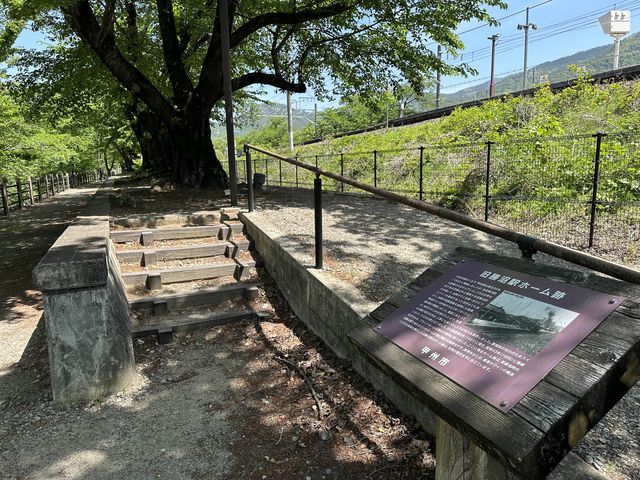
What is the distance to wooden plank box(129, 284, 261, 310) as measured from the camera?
4.82m

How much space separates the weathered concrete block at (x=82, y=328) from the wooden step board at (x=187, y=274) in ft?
5.51

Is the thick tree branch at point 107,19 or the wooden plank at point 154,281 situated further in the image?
the thick tree branch at point 107,19

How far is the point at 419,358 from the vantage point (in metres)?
1.69

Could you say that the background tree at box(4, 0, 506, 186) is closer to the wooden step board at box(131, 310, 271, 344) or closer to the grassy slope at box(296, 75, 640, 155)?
the grassy slope at box(296, 75, 640, 155)

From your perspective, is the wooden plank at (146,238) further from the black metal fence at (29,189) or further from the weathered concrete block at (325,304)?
the black metal fence at (29,189)

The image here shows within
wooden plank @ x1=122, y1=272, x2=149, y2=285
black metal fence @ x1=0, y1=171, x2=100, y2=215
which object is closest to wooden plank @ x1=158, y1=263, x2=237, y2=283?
wooden plank @ x1=122, y1=272, x2=149, y2=285

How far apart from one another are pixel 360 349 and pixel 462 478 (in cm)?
61

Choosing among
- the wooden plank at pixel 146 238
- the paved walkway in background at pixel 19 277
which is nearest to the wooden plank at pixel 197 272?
the wooden plank at pixel 146 238

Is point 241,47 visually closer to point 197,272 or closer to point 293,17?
point 293,17

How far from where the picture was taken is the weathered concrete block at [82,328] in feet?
10.5

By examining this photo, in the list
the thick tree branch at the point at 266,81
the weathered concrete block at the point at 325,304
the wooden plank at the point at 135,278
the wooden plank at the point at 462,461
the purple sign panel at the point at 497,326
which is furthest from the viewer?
the thick tree branch at the point at 266,81

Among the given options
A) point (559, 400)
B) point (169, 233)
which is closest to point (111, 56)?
point (169, 233)

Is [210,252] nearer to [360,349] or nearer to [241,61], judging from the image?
[360,349]

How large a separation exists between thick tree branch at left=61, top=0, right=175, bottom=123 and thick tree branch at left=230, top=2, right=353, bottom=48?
2.34 meters
